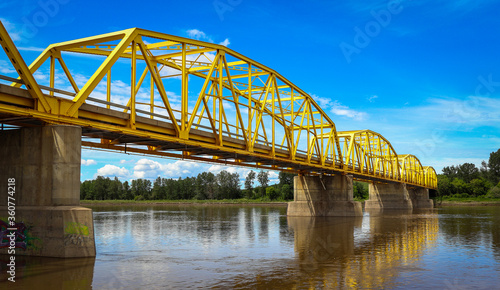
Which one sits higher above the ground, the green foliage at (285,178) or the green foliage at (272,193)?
A: the green foliage at (285,178)

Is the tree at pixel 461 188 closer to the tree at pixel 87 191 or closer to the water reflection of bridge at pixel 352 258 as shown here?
the tree at pixel 87 191

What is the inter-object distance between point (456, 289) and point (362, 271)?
4.72 m

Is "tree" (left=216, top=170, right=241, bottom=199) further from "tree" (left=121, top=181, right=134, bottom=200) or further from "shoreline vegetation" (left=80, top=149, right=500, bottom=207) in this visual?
"tree" (left=121, top=181, right=134, bottom=200)

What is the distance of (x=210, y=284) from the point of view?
18219 millimetres

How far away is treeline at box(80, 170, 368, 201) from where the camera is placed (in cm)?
17650

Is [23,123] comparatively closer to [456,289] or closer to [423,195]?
[456,289]

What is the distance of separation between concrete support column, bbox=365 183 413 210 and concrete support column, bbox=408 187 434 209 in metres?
28.1

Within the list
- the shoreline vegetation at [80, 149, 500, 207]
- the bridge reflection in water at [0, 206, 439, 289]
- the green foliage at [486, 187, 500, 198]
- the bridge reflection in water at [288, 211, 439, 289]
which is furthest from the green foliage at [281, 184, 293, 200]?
the bridge reflection in water at [0, 206, 439, 289]

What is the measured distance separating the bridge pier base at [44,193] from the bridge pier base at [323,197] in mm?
45825

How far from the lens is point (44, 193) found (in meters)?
22.5

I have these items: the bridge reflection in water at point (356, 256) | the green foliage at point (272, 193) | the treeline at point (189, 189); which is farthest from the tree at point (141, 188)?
the bridge reflection in water at point (356, 256)

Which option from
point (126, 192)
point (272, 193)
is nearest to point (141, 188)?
point (126, 192)

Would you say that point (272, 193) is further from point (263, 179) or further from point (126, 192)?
point (126, 192)

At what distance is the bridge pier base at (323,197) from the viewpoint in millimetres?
65062
